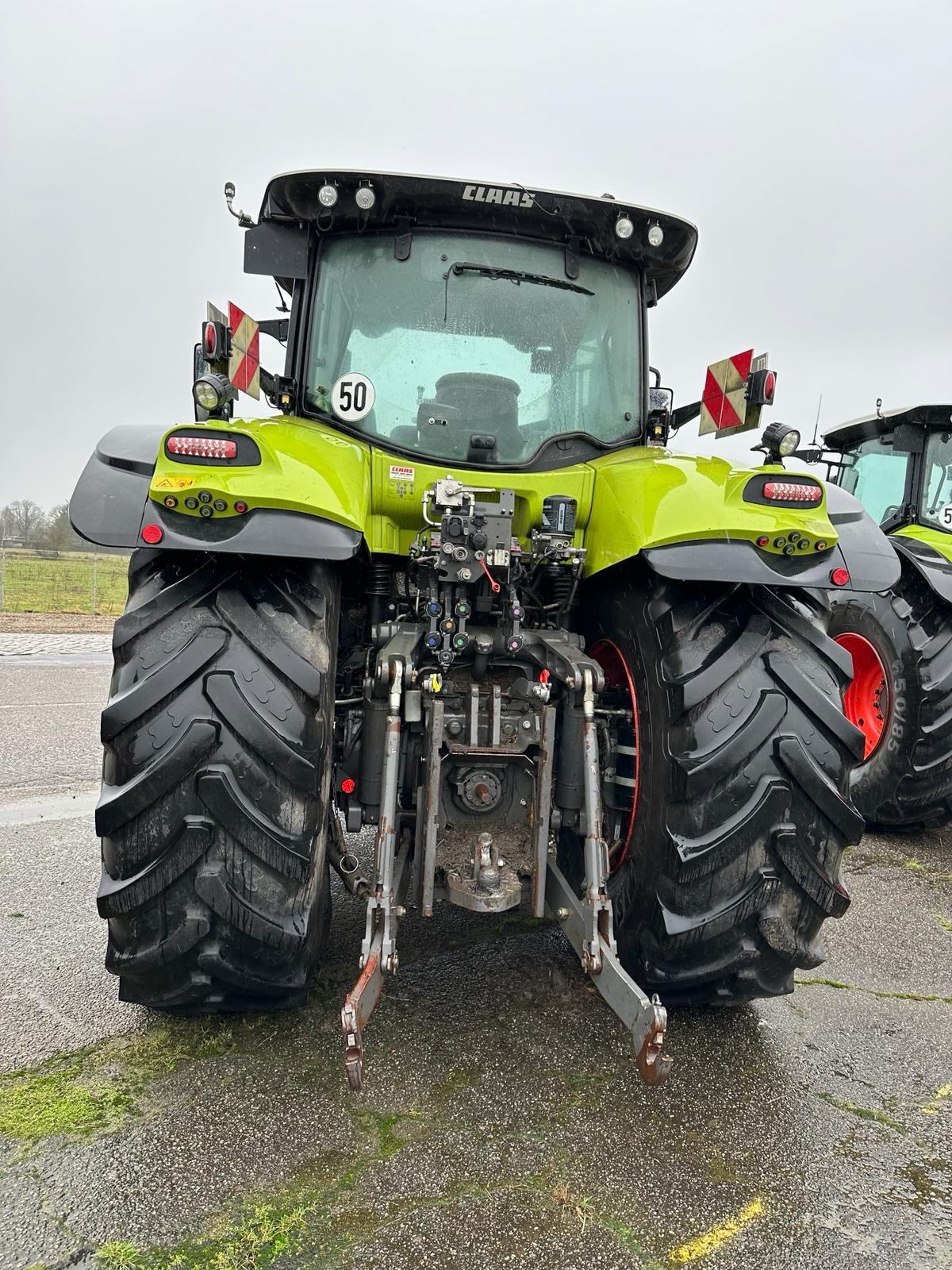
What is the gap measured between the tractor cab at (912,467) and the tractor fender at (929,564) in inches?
20.9

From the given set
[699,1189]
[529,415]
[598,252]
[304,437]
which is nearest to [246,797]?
[304,437]

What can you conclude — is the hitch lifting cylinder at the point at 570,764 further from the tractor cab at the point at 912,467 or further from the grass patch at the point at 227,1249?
the tractor cab at the point at 912,467

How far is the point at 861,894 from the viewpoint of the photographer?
404cm

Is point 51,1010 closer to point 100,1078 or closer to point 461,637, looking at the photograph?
point 100,1078

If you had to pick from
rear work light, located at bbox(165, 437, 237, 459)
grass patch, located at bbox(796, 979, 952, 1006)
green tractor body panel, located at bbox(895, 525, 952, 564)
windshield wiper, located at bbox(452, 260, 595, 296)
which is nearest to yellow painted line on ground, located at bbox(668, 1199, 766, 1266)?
grass patch, located at bbox(796, 979, 952, 1006)

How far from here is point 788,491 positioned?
2264 millimetres

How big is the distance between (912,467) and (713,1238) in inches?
199

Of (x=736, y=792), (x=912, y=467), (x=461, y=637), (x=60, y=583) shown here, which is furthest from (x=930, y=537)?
(x=60, y=583)

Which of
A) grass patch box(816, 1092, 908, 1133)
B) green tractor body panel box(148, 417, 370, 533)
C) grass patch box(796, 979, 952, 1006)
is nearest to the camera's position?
green tractor body panel box(148, 417, 370, 533)

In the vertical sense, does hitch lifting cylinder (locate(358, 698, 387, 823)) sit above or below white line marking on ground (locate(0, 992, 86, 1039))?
above

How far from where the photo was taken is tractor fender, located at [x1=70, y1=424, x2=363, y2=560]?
6.71ft

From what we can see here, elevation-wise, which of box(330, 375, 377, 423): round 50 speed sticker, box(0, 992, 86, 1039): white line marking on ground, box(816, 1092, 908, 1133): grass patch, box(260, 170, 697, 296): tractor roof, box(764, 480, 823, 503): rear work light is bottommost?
box(0, 992, 86, 1039): white line marking on ground

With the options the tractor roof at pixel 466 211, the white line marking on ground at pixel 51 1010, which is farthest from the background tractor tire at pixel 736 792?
the white line marking on ground at pixel 51 1010

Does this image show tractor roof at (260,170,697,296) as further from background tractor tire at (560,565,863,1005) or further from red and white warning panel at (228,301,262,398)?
background tractor tire at (560,565,863,1005)
